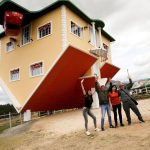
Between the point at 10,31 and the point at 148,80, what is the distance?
2513cm

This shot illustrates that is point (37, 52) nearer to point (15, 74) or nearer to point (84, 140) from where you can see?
point (15, 74)

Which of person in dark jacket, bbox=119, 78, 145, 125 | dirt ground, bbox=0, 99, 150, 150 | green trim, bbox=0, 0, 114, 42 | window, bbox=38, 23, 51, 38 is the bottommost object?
dirt ground, bbox=0, 99, 150, 150

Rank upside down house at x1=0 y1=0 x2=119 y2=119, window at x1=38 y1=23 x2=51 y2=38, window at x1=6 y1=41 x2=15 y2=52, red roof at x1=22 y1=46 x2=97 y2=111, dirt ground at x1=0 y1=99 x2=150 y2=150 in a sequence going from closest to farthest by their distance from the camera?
dirt ground at x1=0 y1=99 x2=150 y2=150 < red roof at x1=22 y1=46 x2=97 y2=111 < upside down house at x1=0 y1=0 x2=119 y2=119 < window at x1=38 y1=23 x2=51 y2=38 < window at x1=6 y1=41 x2=15 y2=52

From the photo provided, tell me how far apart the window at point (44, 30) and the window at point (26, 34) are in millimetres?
1270

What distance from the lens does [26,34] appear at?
23.5m

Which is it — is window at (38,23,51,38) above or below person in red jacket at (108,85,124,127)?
above

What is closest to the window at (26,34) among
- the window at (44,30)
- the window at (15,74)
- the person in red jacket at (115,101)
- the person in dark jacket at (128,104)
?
the window at (44,30)

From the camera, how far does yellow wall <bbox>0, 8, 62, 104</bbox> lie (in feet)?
67.8

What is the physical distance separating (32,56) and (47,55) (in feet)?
6.27

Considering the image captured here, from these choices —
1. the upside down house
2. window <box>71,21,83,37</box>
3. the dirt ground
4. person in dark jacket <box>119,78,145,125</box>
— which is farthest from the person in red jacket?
window <box>71,21,83,37</box>

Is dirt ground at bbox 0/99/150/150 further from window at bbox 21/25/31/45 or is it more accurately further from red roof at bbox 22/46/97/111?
window at bbox 21/25/31/45

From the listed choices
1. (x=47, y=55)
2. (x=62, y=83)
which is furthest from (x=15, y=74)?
(x=62, y=83)

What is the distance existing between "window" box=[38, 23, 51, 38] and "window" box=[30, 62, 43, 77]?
2.45 metres

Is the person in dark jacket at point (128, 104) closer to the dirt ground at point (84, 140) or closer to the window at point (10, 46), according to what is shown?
the dirt ground at point (84, 140)
